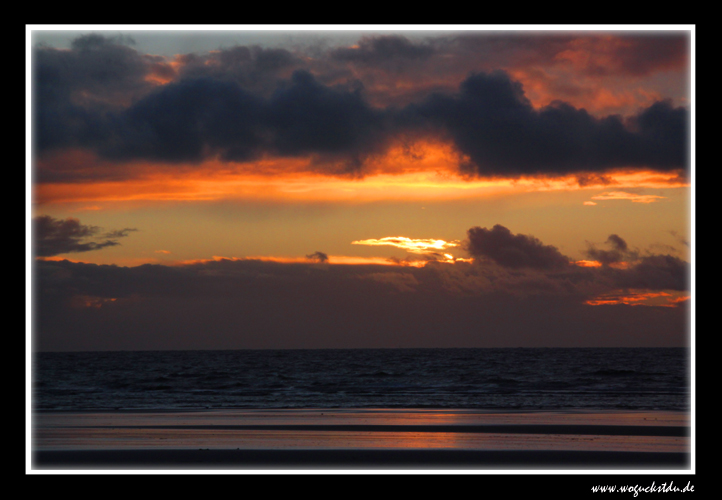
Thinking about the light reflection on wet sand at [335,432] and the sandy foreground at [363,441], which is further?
the light reflection on wet sand at [335,432]

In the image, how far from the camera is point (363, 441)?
51.0 ft

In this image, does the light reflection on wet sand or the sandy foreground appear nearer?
the sandy foreground

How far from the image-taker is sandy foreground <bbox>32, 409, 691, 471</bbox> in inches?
519

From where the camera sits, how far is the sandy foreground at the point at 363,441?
13188 mm

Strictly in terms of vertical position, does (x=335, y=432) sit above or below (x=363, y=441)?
below
